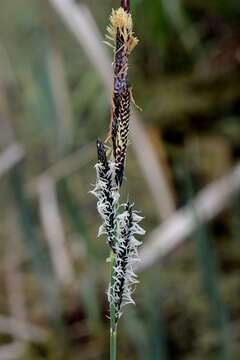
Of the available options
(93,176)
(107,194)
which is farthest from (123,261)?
(93,176)

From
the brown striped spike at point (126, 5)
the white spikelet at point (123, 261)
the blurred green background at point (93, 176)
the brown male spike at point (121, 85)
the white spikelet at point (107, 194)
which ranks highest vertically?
the blurred green background at point (93, 176)

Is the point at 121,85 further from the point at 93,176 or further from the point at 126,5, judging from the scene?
the point at 93,176

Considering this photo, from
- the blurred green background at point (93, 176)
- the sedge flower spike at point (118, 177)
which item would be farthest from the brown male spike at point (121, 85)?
the blurred green background at point (93, 176)

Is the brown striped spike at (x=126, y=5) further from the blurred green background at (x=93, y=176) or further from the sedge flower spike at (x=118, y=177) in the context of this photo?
the blurred green background at (x=93, y=176)

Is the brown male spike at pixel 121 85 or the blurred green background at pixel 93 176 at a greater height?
the blurred green background at pixel 93 176

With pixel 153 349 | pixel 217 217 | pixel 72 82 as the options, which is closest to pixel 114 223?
pixel 153 349

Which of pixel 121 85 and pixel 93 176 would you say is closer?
pixel 121 85

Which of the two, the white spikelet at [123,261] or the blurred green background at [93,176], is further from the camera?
the blurred green background at [93,176]

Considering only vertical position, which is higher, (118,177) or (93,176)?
(93,176)

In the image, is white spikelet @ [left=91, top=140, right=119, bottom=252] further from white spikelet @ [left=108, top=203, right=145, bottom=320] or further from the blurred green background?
the blurred green background
